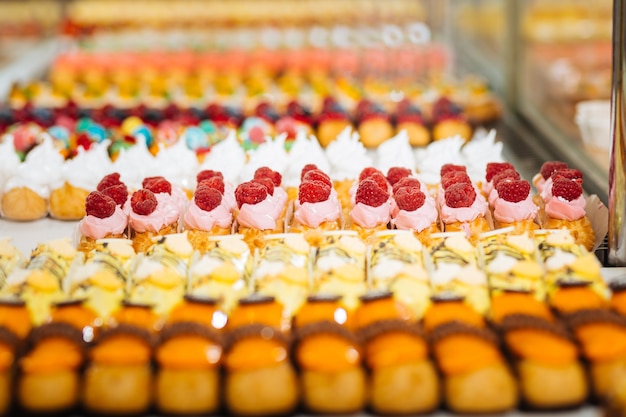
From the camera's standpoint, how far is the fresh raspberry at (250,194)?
2.71 meters

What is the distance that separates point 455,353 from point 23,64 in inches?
204

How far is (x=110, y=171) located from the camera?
334cm

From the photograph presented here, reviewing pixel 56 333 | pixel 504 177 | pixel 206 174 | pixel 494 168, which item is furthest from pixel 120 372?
pixel 494 168

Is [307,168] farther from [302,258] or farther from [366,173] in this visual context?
[302,258]

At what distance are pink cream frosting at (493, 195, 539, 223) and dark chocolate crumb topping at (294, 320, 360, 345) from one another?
3.06 feet

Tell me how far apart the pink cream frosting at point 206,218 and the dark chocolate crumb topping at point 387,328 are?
87cm

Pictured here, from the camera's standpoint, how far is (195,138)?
3.78 meters

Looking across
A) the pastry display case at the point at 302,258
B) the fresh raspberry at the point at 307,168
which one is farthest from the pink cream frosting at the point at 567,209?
the fresh raspberry at the point at 307,168

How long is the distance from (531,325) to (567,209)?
0.85 meters

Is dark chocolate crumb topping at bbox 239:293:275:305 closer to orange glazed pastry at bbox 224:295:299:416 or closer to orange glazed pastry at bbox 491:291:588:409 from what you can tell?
orange glazed pastry at bbox 224:295:299:416

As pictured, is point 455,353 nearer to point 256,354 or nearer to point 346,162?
point 256,354

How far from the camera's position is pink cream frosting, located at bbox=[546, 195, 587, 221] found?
8.86ft

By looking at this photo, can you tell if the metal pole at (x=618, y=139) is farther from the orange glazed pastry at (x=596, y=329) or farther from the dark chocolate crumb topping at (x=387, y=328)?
the dark chocolate crumb topping at (x=387, y=328)

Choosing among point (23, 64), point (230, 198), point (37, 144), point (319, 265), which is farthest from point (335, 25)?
point (319, 265)
